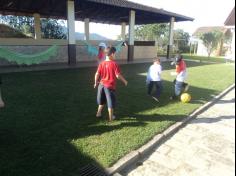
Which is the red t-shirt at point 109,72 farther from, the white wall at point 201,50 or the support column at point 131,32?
the white wall at point 201,50

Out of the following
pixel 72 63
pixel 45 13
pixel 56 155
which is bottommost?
pixel 56 155

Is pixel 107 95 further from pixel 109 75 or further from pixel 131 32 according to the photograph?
pixel 131 32

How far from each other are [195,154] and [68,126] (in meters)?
2.35

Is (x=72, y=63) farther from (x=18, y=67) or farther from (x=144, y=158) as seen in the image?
(x=144, y=158)

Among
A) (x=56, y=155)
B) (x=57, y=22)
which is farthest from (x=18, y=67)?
(x=57, y=22)

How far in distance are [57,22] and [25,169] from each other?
26973 millimetres

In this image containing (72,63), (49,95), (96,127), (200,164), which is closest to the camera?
(200,164)

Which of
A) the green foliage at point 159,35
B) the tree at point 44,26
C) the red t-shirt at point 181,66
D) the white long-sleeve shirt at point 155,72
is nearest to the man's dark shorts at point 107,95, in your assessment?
the white long-sleeve shirt at point 155,72

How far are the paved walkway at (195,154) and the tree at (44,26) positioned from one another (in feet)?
79.2

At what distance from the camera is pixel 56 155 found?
10.6 feet

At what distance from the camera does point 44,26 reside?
27391mm

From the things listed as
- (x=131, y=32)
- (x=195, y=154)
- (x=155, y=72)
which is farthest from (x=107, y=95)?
(x=131, y=32)

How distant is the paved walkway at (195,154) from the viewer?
324 centimetres

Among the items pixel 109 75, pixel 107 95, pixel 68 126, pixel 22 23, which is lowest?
pixel 68 126
